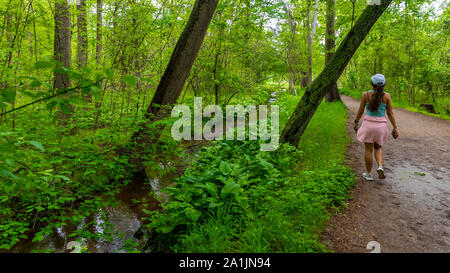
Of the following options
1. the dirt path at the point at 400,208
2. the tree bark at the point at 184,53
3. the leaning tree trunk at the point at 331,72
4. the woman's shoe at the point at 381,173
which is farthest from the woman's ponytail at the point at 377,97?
the tree bark at the point at 184,53

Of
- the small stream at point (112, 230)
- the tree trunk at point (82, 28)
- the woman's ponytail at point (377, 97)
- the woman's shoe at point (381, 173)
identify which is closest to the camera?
the small stream at point (112, 230)

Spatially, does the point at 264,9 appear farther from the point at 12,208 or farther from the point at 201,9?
the point at 12,208

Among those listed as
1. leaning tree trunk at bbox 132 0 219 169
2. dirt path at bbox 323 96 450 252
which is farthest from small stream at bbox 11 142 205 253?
dirt path at bbox 323 96 450 252

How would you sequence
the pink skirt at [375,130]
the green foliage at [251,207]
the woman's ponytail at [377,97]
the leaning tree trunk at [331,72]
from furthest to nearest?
the leaning tree trunk at [331,72], the pink skirt at [375,130], the woman's ponytail at [377,97], the green foliage at [251,207]

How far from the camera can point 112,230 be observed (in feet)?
13.1

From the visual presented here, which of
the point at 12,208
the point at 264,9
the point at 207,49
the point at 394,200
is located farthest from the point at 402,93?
the point at 12,208

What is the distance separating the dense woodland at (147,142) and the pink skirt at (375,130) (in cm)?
84

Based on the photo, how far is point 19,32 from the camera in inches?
195

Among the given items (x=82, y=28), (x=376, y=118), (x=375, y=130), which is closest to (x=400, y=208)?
(x=375, y=130)

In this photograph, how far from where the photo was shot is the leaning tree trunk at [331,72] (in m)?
6.04

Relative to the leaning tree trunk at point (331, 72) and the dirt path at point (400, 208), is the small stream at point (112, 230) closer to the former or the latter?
the dirt path at point (400, 208)

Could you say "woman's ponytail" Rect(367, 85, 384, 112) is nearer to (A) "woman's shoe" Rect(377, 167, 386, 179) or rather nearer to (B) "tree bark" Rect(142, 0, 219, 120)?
(A) "woman's shoe" Rect(377, 167, 386, 179)

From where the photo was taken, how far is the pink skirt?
4.79 metres

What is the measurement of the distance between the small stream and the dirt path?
301 cm
